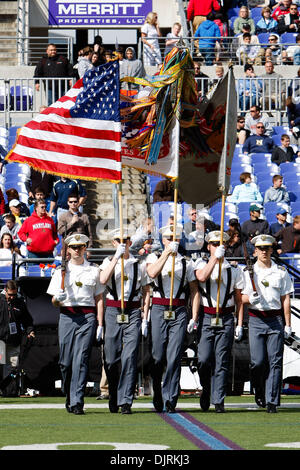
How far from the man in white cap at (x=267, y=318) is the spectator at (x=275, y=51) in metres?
14.2

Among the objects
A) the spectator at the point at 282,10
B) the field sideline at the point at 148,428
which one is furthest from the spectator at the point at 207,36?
the field sideline at the point at 148,428

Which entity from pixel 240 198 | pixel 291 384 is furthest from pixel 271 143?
pixel 291 384

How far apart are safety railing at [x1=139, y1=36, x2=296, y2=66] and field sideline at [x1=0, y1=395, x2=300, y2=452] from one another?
13.9 m

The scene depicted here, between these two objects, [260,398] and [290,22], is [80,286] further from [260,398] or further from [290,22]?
[290,22]

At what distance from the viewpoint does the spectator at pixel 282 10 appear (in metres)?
28.6

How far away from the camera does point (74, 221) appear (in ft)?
58.2

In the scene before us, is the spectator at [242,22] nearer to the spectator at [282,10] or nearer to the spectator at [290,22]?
the spectator at [290,22]

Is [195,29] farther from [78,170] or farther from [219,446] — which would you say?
[219,446]

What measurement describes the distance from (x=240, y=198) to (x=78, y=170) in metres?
7.42

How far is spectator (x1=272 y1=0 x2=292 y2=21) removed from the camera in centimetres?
2864

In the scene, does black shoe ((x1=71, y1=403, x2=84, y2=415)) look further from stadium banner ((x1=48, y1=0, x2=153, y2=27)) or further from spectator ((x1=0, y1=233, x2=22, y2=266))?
stadium banner ((x1=48, y1=0, x2=153, y2=27))

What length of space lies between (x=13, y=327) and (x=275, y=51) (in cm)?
1352

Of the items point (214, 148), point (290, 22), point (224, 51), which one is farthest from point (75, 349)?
point (290, 22)

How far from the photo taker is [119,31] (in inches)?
1176
